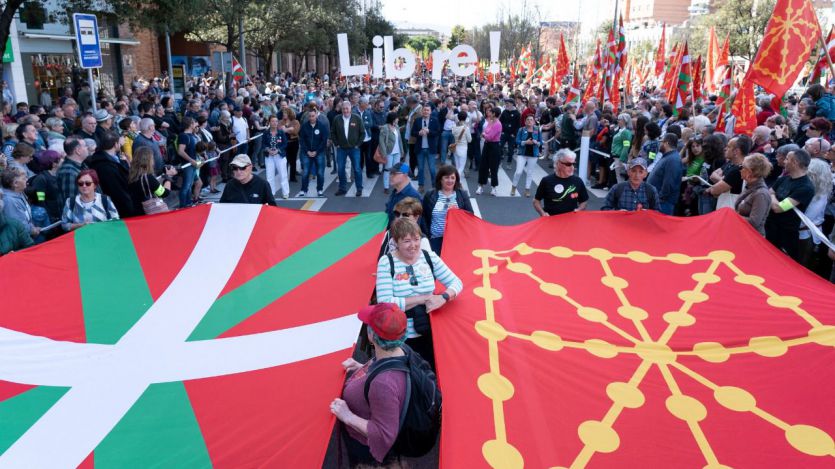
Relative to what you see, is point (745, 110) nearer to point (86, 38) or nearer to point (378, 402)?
point (378, 402)

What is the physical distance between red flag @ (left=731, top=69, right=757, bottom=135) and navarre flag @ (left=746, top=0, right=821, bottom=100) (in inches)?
23.1

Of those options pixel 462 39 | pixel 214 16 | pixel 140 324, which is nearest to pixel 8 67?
pixel 214 16

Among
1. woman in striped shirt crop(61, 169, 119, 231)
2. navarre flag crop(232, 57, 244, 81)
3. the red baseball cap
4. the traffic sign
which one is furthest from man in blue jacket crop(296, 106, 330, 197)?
navarre flag crop(232, 57, 244, 81)

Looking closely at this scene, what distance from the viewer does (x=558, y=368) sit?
151 inches

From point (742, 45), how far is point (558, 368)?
47778 millimetres

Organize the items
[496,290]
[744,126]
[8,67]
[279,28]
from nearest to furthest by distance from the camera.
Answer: [496,290], [744,126], [8,67], [279,28]

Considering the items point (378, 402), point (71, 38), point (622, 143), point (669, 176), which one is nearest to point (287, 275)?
point (378, 402)

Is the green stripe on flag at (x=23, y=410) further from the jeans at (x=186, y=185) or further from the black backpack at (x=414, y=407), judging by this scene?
the jeans at (x=186, y=185)

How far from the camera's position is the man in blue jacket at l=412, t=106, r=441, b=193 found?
521 inches

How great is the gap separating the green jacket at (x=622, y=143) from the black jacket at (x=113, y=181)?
30.8 feet

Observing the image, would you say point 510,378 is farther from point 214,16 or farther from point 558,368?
point 214,16

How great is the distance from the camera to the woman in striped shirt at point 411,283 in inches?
167

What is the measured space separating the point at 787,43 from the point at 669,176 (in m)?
2.83

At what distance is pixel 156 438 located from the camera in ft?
10.6
